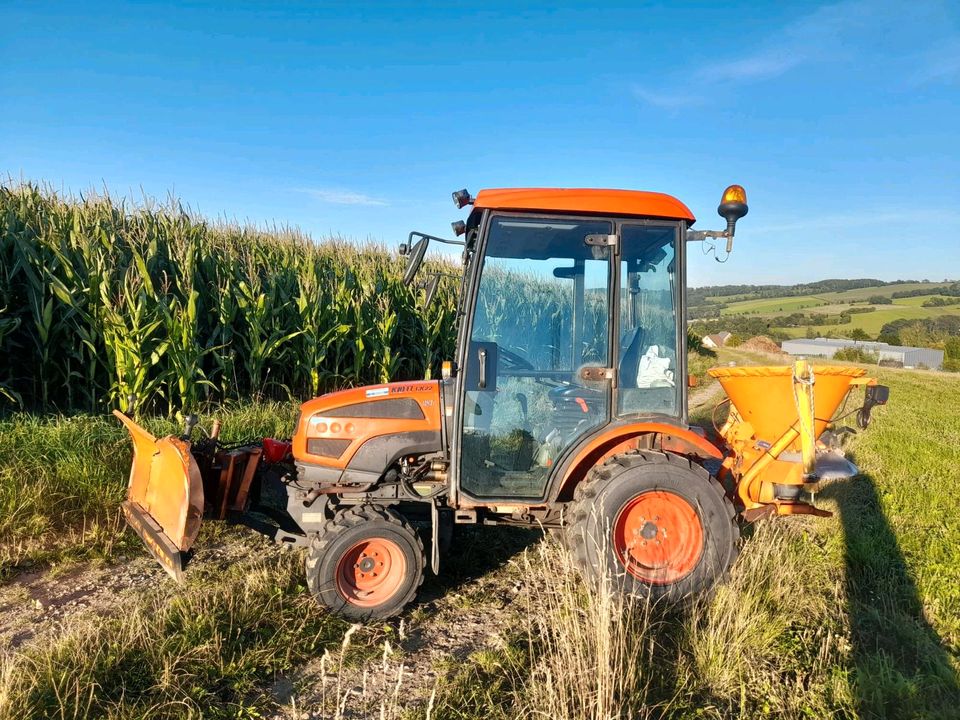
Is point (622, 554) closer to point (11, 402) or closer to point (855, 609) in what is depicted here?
point (855, 609)

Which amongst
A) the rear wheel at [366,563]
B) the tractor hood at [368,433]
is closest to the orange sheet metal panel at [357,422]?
the tractor hood at [368,433]

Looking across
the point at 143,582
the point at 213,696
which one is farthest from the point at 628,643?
the point at 143,582

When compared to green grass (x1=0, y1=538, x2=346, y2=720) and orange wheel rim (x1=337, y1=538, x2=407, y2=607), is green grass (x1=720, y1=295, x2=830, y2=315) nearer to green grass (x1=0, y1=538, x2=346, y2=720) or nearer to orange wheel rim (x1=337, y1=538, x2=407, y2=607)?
orange wheel rim (x1=337, y1=538, x2=407, y2=607)

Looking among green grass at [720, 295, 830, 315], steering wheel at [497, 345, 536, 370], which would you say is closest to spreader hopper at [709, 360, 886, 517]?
steering wheel at [497, 345, 536, 370]

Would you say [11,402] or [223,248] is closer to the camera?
[11,402]

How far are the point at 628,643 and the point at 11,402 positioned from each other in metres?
5.74

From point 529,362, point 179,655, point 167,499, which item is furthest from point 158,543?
point 529,362

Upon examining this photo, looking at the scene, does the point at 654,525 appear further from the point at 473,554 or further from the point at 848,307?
the point at 848,307

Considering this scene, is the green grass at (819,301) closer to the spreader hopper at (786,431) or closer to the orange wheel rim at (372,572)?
the spreader hopper at (786,431)

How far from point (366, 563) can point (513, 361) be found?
4.68 feet

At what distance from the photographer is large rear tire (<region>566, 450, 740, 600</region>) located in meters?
3.35

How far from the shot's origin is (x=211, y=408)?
21.6 ft

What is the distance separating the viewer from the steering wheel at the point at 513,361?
3539 mm

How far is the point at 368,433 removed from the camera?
3.68 meters
